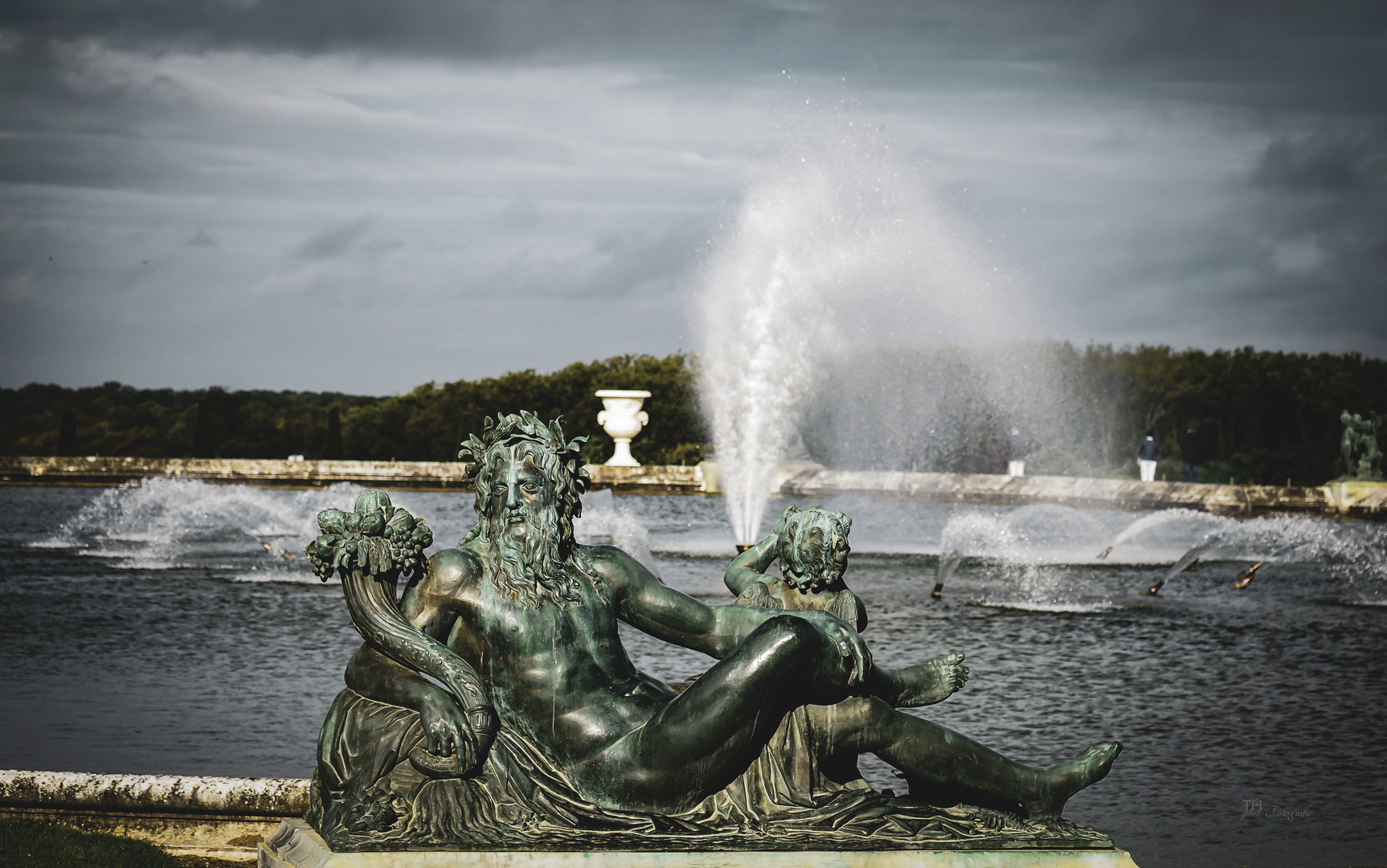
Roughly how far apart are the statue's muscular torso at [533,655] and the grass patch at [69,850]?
1615 millimetres

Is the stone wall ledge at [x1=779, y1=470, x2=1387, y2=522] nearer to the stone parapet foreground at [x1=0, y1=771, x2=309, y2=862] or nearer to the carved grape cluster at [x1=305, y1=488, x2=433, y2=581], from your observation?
the stone parapet foreground at [x1=0, y1=771, x2=309, y2=862]

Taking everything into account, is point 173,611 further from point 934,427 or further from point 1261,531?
point 934,427

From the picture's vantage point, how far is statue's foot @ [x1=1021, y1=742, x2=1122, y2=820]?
3270mm

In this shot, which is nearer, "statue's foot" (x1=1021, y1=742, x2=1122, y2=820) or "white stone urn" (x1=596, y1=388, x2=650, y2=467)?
"statue's foot" (x1=1021, y1=742, x2=1122, y2=820)

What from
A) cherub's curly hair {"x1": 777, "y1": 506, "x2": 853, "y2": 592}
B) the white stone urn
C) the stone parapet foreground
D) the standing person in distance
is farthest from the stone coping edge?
the white stone urn

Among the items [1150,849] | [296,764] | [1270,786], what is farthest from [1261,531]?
[296,764]

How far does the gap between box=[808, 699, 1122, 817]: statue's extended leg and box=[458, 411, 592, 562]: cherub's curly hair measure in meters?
0.79

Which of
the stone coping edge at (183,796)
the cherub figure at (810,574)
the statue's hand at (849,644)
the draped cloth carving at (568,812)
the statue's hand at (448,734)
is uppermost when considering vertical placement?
the cherub figure at (810,574)

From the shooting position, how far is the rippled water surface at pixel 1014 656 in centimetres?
607

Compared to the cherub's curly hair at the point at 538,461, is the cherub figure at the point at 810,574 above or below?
below

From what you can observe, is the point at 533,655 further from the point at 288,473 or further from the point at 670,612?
the point at 288,473

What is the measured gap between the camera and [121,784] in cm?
435

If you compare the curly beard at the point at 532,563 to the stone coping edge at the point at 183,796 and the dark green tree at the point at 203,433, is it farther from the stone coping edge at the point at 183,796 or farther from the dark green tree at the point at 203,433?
the dark green tree at the point at 203,433

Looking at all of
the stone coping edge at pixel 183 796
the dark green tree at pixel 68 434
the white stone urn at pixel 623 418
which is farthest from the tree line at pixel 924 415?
the stone coping edge at pixel 183 796
